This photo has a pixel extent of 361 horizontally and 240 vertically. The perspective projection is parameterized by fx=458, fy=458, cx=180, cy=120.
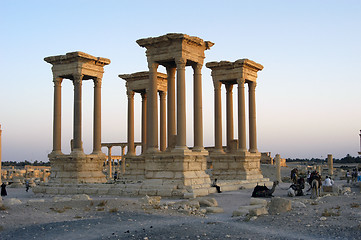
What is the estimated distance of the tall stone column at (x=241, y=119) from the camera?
1439 inches

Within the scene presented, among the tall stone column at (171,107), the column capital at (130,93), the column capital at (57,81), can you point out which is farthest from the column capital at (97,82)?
the tall stone column at (171,107)

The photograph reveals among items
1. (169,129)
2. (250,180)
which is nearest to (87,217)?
(169,129)

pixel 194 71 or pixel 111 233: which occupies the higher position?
pixel 194 71

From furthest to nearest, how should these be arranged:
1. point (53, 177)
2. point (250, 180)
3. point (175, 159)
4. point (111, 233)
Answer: point (250, 180), point (53, 177), point (175, 159), point (111, 233)

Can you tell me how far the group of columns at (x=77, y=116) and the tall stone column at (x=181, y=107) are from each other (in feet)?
28.9

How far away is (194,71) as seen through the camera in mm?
29000

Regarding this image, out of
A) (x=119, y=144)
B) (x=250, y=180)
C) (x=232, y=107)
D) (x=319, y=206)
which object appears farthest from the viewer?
(x=119, y=144)

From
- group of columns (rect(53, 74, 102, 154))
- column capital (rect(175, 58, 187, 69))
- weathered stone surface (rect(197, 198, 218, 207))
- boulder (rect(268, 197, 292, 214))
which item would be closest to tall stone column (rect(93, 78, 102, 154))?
group of columns (rect(53, 74, 102, 154))

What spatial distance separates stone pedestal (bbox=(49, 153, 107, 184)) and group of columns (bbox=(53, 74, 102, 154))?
73 centimetres

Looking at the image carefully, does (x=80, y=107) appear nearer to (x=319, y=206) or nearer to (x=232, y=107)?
(x=232, y=107)

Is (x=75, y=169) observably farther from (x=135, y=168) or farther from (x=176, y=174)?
(x=176, y=174)

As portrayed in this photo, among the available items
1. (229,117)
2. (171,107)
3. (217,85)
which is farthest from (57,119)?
(229,117)

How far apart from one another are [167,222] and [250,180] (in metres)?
21.5

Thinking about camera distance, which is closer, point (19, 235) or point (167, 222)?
point (19, 235)
